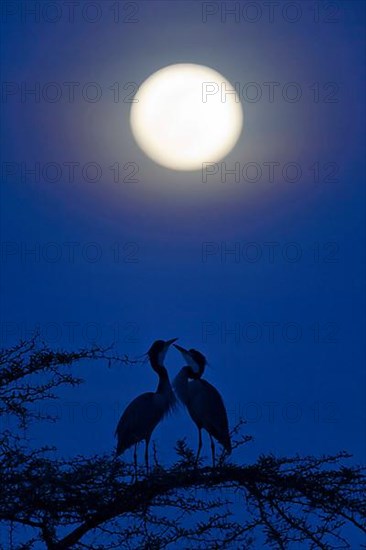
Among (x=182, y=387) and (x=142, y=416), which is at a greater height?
(x=182, y=387)

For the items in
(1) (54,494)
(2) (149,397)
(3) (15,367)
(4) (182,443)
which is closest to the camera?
(1) (54,494)

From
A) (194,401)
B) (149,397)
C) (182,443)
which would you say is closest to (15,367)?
A: (182,443)

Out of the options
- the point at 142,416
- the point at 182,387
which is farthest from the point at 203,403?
the point at 142,416

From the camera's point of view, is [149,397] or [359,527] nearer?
[359,527]

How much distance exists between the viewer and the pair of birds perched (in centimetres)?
844

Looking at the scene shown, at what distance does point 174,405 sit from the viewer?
28.3 ft

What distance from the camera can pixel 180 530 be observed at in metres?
4.45

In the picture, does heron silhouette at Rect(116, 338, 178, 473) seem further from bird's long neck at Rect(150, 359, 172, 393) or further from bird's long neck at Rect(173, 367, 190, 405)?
bird's long neck at Rect(173, 367, 190, 405)

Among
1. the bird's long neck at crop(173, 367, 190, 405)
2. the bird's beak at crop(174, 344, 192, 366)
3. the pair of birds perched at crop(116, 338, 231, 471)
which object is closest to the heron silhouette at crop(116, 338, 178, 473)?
the pair of birds perched at crop(116, 338, 231, 471)

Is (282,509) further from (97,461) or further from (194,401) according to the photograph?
(194,401)

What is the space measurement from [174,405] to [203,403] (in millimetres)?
464

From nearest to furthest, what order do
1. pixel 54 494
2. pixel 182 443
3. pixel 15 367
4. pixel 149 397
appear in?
1. pixel 54 494
2. pixel 15 367
3. pixel 182 443
4. pixel 149 397

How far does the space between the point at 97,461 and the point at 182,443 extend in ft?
2.42

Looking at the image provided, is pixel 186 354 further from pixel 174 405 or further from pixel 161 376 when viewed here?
pixel 174 405
